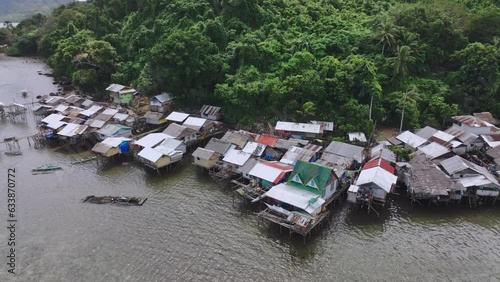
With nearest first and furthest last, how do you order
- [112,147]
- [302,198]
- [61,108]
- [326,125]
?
[302,198]
[112,147]
[326,125]
[61,108]

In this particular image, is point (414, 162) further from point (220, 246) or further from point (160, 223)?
point (160, 223)

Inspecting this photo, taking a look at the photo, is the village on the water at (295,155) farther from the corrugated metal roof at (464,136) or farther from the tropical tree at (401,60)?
the tropical tree at (401,60)

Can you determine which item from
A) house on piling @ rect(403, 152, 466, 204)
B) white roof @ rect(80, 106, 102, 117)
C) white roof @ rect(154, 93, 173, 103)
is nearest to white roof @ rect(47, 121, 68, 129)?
white roof @ rect(80, 106, 102, 117)

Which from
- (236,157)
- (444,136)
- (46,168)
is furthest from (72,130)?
(444,136)

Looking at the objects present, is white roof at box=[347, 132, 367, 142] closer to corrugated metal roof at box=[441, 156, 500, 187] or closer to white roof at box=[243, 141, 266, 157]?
corrugated metal roof at box=[441, 156, 500, 187]

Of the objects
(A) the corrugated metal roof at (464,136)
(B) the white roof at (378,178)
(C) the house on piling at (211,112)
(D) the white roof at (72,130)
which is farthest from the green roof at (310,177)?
(D) the white roof at (72,130)

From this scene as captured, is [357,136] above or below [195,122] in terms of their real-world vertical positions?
below

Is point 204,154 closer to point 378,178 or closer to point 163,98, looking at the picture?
point 378,178

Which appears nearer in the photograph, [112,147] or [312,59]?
[112,147]
